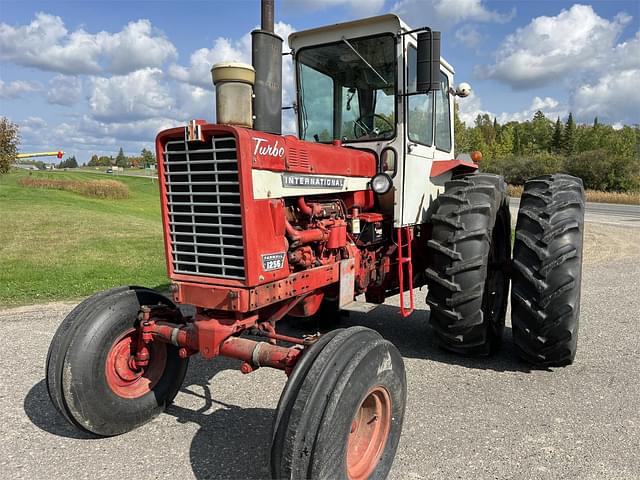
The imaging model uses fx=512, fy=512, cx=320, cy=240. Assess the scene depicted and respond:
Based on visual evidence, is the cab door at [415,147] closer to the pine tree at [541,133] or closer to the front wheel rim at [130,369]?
the front wheel rim at [130,369]

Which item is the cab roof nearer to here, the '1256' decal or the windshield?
the windshield

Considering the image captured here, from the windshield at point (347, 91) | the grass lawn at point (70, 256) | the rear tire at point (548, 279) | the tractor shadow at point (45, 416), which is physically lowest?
the tractor shadow at point (45, 416)

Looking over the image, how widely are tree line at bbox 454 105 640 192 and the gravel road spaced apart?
2192cm

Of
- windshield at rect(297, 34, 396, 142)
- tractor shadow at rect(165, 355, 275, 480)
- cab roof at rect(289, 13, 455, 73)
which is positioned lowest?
tractor shadow at rect(165, 355, 275, 480)

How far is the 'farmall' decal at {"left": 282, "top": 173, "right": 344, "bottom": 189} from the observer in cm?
335

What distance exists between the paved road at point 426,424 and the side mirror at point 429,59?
240 centimetres

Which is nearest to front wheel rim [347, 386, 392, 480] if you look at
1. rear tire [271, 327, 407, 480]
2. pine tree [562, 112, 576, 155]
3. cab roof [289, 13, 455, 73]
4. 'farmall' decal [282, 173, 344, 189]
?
rear tire [271, 327, 407, 480]

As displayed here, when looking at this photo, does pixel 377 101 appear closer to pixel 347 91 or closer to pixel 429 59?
pixel 347 91

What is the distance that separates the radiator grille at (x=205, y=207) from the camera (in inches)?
118

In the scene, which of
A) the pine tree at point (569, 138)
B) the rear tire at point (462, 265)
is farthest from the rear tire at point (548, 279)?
the pine tree at point (569, 138)

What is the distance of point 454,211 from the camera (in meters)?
4.32

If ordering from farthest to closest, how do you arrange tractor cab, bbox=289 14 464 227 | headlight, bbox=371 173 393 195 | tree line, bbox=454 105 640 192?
tree line, bbox=454 105 640 192 < tractor cab, bbox=289 14 464 227 < headlight, bbox=371 173 393 195

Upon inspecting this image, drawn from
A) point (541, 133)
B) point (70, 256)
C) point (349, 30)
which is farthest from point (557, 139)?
point (349, 30)

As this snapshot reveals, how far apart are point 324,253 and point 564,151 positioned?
73329mm
